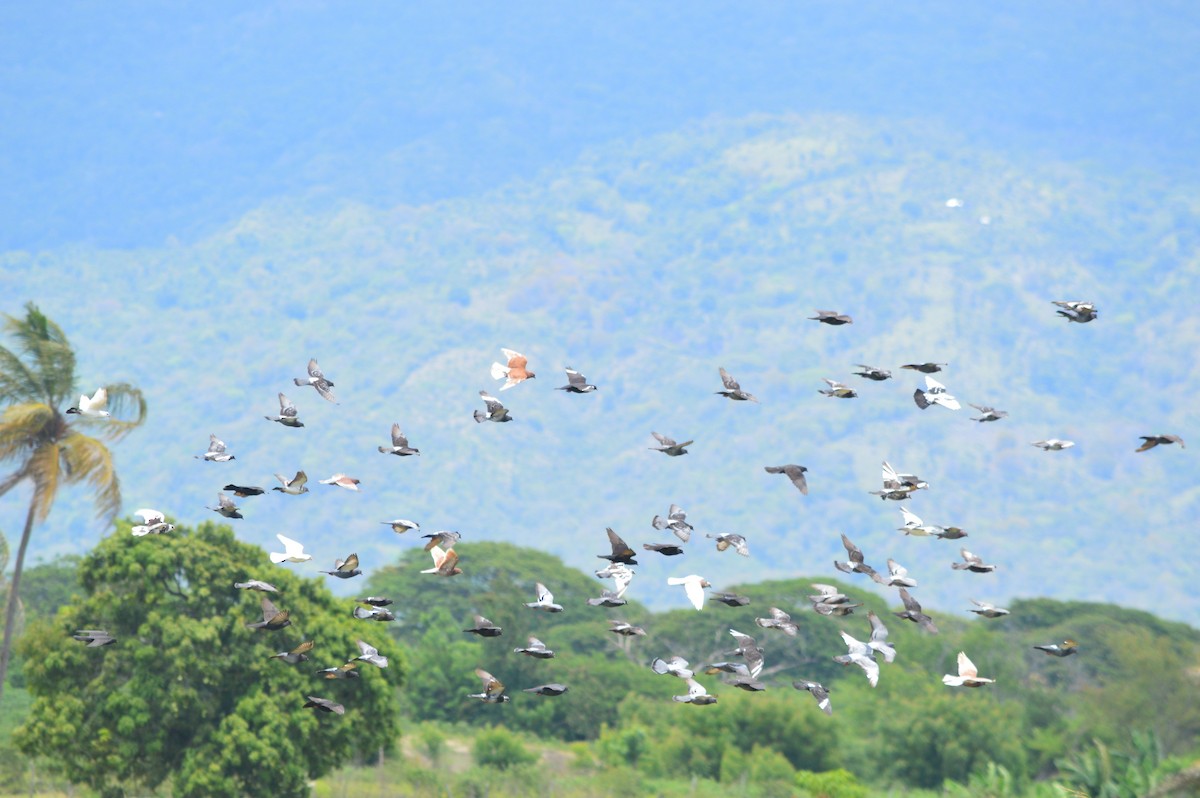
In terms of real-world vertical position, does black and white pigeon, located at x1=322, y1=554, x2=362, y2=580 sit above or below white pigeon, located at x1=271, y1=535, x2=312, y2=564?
below

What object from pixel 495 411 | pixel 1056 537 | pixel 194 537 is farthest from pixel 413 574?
pixel 1056 537

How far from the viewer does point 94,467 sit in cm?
4209

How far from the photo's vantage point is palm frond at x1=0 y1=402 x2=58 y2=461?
4134 cm

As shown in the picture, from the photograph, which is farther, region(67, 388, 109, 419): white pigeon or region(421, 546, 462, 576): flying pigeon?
region(67, 388, 109, 419): white pigeon

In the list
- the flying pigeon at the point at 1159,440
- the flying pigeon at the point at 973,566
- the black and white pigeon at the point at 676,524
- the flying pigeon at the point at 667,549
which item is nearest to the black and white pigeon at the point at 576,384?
the black and white pigeon at the point at 676,524

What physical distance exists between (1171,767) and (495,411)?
944 inches

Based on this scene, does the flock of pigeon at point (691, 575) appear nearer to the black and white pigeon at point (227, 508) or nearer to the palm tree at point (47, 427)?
the black and white pigeon at point (227, 508)

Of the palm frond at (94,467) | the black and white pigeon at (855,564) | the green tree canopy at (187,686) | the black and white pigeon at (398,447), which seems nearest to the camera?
the black and white pigeon at (855,564)

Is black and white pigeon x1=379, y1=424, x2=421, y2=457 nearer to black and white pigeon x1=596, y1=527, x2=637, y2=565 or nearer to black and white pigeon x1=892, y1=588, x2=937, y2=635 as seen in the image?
black and white pigeon x1=596, y1=527, x2=637, y2=565

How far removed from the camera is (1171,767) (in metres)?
40.0

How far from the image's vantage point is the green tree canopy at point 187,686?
37.3 meters

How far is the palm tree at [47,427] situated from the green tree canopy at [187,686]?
2.49 m

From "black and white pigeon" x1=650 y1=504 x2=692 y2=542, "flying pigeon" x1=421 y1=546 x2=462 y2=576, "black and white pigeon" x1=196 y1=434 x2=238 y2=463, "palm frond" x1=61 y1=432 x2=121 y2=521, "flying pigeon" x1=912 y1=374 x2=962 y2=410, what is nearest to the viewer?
"flying pigeon" x1=421 y1=546 x2=462 y2=576

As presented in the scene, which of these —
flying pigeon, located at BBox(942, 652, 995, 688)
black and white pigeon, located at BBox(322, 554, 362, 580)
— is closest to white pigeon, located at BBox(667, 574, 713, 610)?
flying pigeon, located at BBox(942, 652, 995, 688)
